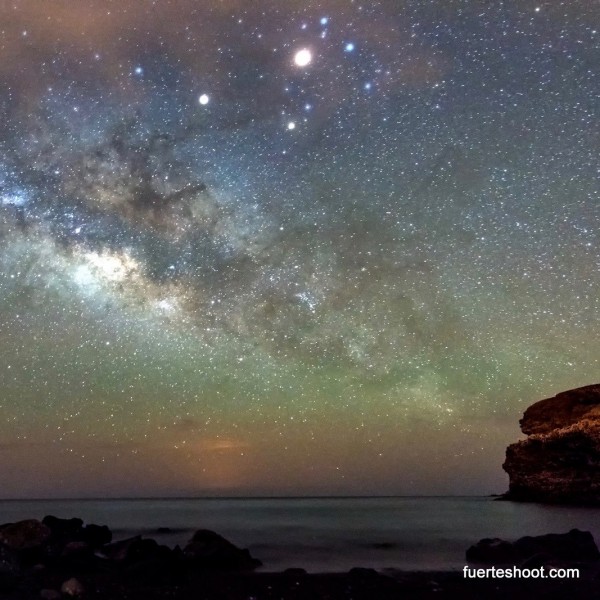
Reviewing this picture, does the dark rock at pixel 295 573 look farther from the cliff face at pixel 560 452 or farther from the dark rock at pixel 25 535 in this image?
the cliff face at pixel 560 452

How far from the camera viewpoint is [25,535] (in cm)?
1972

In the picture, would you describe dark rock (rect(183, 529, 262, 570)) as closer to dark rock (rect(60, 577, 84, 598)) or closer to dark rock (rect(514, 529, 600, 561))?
dark rock (rect(60, 577, 84, 598))

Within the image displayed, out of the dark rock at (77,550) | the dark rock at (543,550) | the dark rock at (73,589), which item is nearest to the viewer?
the dark rock at (73,589)

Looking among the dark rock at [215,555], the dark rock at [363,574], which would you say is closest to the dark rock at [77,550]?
the dark rock at [215,555]

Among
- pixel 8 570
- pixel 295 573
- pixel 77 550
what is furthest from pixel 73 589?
pixel 295 573

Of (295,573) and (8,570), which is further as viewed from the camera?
(295,573)

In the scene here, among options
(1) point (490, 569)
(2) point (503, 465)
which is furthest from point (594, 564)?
(2) point (503, 465)

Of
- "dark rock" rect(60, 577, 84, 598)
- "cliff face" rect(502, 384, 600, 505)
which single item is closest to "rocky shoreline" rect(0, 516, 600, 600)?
"dark rock" rect(60, 577, 84, 598)

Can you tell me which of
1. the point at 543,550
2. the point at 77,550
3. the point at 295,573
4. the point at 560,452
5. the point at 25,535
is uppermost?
the point at 25,535

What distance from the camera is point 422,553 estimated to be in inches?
1001

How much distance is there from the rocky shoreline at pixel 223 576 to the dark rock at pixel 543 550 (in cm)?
3

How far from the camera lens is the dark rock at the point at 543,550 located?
1727 cm

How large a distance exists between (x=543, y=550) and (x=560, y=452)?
50261mm

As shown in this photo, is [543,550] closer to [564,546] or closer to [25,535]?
[564,546]
